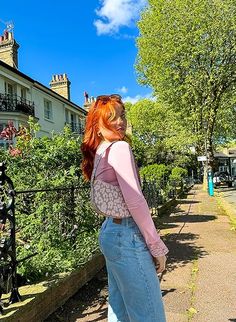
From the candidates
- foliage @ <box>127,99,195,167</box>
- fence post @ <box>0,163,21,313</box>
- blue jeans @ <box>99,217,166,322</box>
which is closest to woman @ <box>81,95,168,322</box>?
blue jeans @ <box>99,217,166,322</box>

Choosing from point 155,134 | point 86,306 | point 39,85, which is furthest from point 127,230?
point 155,134

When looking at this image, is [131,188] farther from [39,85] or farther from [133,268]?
[39,85]

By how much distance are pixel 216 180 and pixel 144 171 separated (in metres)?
26.3

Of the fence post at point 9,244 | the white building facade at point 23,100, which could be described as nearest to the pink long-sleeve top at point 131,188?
the fence post at point 9,244

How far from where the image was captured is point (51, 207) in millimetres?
4953

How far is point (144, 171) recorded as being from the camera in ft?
55.0

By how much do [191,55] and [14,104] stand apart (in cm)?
1213

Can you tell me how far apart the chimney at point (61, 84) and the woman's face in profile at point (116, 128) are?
109ft

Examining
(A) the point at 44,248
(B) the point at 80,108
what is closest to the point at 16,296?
(A) the point at 44,248

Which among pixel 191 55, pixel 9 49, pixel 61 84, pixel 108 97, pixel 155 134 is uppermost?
pixel 9 49

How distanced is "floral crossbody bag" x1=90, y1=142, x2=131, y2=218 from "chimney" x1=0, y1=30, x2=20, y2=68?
88.8ft

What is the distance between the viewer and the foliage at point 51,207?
455 centimetres

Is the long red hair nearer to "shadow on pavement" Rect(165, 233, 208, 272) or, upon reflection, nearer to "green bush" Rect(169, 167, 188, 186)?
"shadow on pavement" Rect(165, 233, 208, 272)

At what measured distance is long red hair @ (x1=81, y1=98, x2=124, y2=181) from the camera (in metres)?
2.32
